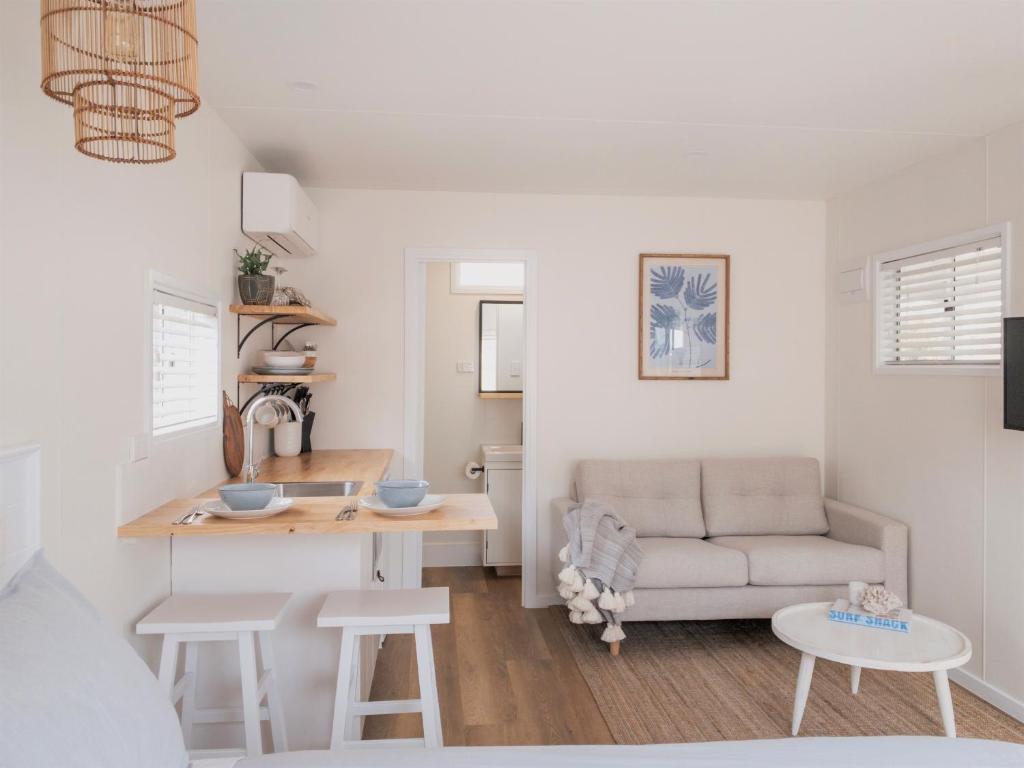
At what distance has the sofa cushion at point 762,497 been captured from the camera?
159 inches

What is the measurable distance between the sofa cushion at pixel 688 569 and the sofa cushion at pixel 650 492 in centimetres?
37

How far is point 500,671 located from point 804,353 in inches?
102

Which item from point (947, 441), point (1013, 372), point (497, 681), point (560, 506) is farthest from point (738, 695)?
point (1013, 372)

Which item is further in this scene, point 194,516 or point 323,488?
point 323,488

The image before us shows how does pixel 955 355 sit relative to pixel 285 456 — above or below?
above

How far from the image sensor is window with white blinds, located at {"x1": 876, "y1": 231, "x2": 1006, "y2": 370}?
319 centimetres

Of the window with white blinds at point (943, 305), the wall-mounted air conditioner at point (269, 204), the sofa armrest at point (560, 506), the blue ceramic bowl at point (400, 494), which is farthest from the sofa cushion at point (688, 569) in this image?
the wall-mounted air conditioner at point (269, 204)

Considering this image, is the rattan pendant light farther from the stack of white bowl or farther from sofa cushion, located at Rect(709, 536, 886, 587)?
sofa cushion, located at Rect(709, 536, 886, 587)

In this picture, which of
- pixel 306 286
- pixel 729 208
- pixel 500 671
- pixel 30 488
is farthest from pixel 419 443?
pixel 30 488

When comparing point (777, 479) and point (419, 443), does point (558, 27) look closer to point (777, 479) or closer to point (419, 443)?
point (419, 443)

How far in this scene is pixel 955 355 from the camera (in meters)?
3.41

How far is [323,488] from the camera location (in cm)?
315

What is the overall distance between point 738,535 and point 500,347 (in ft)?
7.13

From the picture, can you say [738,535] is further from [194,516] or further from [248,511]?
[194,516]
